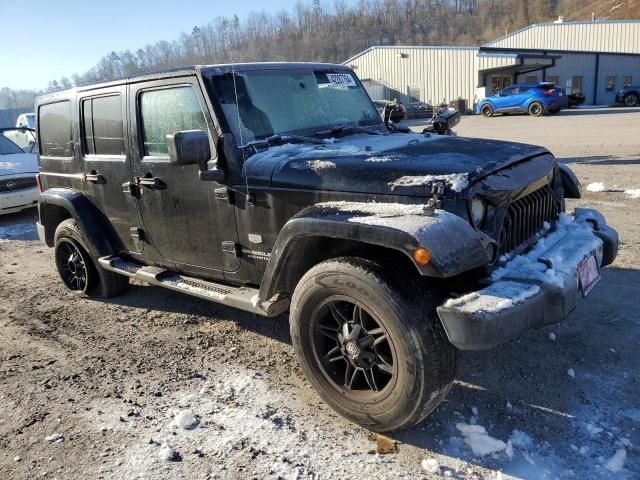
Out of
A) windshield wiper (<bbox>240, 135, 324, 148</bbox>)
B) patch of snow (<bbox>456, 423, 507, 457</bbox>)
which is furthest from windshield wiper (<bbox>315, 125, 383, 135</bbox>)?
patch of snow (<bbox>456, 423, 507, 457</bbox>)

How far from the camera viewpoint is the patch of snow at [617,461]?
2600mm

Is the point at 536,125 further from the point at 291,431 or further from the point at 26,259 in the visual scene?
the point at 291,431

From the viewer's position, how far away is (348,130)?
165 inches

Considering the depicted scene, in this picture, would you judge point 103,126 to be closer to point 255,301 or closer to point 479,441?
point 255,301

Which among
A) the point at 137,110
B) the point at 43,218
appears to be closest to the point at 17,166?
the point at 43,218

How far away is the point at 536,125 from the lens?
2170cm

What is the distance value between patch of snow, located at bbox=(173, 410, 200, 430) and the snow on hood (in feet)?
27.1

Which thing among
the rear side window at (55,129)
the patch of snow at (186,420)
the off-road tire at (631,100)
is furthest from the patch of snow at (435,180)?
the off-road tire at (631,100)

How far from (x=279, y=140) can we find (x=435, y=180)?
1299mm

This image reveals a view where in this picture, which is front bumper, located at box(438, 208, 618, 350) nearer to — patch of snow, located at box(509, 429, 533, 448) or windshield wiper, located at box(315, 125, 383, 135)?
patch of snow, located at box(509, 429, 533, 448)

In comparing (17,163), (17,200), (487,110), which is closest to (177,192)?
(17,200)

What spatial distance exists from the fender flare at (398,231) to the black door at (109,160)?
1957 millimetres

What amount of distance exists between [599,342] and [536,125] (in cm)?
1977

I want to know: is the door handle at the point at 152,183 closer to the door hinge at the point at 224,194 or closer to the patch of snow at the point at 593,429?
the door hinge at the point at 224,194
